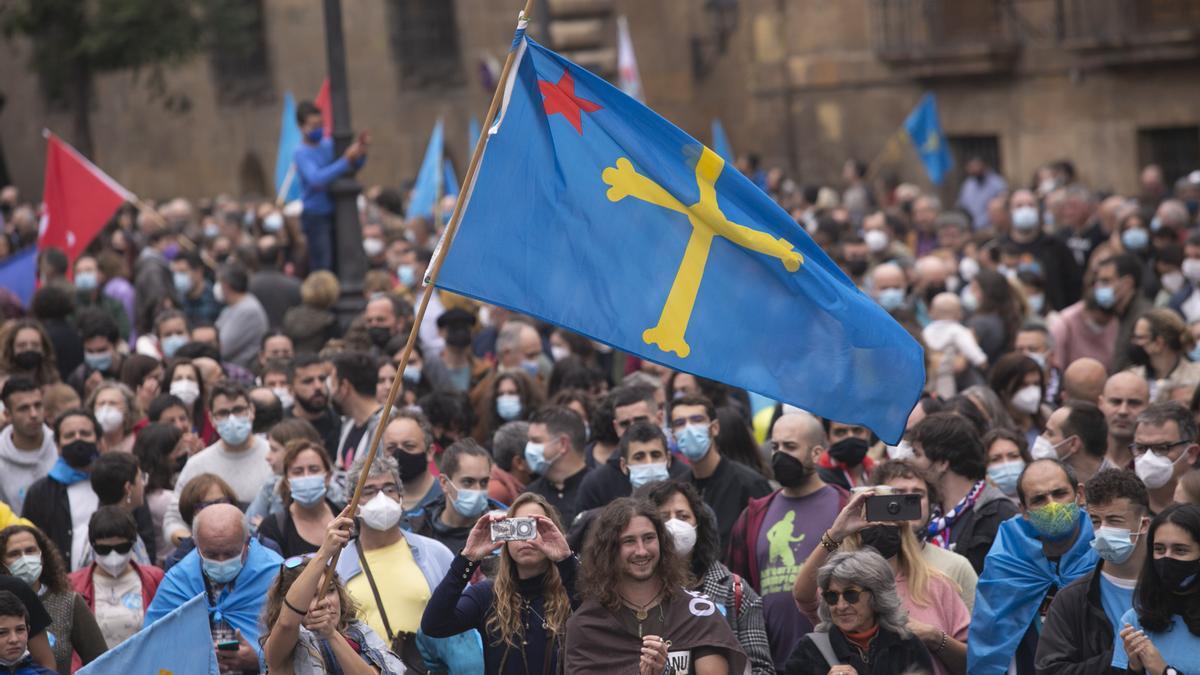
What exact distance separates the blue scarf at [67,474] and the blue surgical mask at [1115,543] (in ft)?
15.7

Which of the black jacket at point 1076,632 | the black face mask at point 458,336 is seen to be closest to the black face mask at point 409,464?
the black jacket at point 1076,632

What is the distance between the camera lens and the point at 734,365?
6.64m

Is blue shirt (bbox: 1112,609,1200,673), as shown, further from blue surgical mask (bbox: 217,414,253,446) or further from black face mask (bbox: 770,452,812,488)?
blue surgical mask (bbox: 217,414,253,446)

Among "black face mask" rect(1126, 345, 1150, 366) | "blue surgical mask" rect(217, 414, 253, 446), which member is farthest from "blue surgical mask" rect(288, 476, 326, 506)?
"black face mask" rect(1126, 345, 1150, 366)

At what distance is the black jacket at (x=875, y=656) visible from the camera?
6.09 metres

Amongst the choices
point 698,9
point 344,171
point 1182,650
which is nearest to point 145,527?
point 1182,650

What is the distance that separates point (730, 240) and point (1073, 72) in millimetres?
16890

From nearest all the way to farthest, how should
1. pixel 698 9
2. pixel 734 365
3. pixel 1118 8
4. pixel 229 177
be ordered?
1. pixel 734 365
2. pixel 1118 8
3. pixel 698 9
4. pixel 229 177

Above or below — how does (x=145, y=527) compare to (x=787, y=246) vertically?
below

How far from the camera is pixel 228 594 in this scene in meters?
7.09

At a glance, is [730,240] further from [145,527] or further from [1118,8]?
[1118,8]

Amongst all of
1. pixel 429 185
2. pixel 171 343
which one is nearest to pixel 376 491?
pixel 171 343

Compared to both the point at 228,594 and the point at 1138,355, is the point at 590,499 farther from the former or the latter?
the point at 1138,355

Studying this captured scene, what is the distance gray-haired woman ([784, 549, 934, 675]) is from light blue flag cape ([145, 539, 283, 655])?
2.05 m
